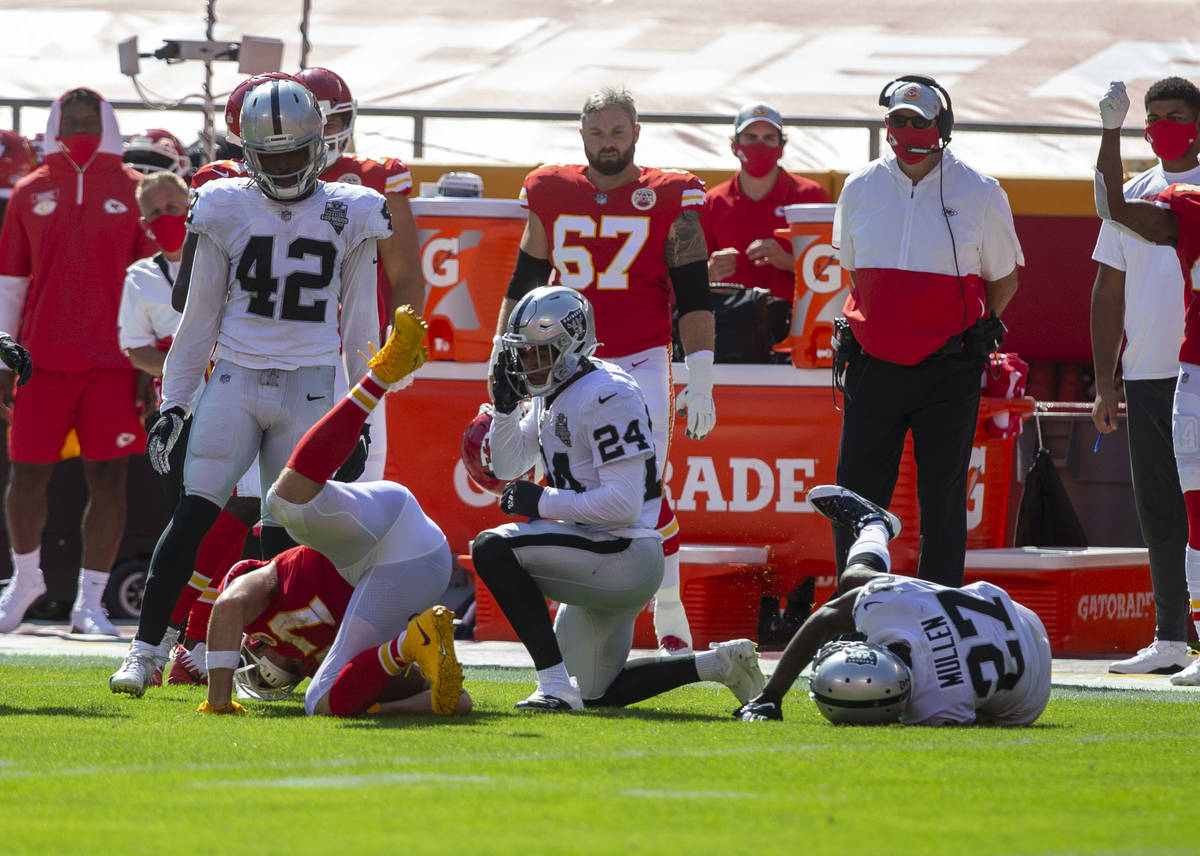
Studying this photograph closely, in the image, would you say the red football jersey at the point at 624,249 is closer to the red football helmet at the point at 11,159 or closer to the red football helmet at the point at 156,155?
the red football helmet at the point at 156,155

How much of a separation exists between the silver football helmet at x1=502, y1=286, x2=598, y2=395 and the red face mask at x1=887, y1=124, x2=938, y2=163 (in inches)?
54.4

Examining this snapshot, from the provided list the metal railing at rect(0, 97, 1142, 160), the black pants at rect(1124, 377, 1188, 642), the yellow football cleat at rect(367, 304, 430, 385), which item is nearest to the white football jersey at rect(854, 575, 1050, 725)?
the yellow football cleat at rect(367, 304, 430, 385)

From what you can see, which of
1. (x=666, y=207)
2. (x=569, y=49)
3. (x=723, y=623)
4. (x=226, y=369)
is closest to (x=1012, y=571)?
(x=723, y=623)

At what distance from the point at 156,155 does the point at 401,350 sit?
222 inches

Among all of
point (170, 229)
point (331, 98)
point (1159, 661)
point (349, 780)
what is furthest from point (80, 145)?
point (349, 780)

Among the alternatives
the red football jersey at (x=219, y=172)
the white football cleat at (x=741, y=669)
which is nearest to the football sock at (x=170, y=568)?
the red football jersey at (x=219, y=172)

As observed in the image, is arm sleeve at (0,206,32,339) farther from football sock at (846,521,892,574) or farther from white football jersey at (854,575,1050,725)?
white football jersey at (854,575,1050,725)

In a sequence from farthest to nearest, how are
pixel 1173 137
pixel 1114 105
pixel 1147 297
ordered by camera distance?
pixel 1147 297 → pixel 1173 137 → pixel 1114 105

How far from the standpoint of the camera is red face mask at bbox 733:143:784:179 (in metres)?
9.20

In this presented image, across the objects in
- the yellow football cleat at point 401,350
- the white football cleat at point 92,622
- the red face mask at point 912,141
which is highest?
the red face mask at point 912,141

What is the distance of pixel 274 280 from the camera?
6.19 meters

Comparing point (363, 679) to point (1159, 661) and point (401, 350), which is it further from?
point (1159, 661)

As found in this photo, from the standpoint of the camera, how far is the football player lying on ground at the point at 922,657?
5.27 meters

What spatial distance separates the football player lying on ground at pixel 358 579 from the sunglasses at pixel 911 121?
79.2 inches
